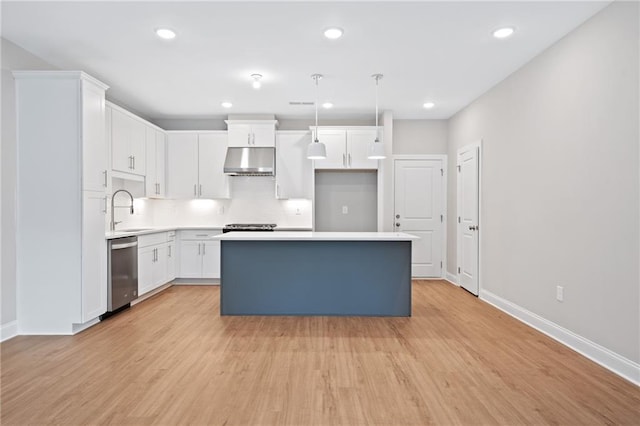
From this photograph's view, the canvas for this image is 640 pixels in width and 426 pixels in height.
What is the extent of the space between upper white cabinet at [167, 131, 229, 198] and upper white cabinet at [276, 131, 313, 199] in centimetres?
96

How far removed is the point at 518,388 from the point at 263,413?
66.9 inches

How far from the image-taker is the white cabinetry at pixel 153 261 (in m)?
4.66

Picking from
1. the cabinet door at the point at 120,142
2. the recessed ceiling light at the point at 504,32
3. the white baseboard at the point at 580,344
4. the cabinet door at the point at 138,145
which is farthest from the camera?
the cabinet door at the point at 138,145

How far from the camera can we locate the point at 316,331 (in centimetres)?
354

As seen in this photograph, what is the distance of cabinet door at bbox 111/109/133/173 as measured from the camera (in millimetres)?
4441

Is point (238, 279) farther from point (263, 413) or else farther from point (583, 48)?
point (583, 48)

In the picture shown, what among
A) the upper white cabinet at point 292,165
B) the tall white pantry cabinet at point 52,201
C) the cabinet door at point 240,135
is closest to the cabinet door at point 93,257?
the tall white pantry cabinet at point 52,201

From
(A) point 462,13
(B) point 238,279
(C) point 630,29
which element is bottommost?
(B) point 238,279

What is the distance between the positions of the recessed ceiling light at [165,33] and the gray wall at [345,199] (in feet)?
Result: 11.2

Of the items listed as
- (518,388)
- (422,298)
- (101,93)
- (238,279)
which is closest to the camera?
(518,388)

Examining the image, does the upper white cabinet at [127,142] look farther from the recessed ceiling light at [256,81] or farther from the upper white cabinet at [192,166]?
the recessed ceiling light at [256,81]

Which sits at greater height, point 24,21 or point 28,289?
point 24,21

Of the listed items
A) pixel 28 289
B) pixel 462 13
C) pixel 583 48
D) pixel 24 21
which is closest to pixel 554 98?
pixel 583 48

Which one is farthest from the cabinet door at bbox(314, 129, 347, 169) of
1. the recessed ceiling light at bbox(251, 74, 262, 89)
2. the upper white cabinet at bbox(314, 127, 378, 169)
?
the recessed ceiling light at bbox(251, 74, 262, 89)
